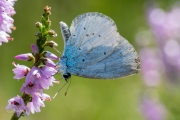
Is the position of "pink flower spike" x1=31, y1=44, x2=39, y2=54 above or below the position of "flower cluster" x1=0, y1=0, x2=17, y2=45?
below

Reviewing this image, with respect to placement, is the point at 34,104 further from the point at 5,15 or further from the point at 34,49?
the point at 5,15

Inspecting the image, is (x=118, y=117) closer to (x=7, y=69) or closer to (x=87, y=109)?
(x=87, y=109)

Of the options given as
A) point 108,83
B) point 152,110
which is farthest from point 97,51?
point 108,83

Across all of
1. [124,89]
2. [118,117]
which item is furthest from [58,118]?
[124,89]

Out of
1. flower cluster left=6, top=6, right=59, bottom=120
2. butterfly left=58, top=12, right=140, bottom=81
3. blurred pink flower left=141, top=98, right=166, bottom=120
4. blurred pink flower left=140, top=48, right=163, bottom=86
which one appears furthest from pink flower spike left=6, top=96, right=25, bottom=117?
blurred pink flower left=140, top=48, right=163, bottom=86

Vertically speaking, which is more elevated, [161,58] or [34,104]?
[161,58]

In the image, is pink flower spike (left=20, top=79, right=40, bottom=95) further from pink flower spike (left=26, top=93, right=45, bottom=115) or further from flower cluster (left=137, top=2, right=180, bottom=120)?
flower cluster (left=137, top=2, right=180, bottom=120)

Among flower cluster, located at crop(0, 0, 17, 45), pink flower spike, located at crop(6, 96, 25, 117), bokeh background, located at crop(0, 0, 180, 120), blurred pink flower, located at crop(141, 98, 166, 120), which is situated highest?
bokeh background, located at crop(0, 0, 180, 120)
